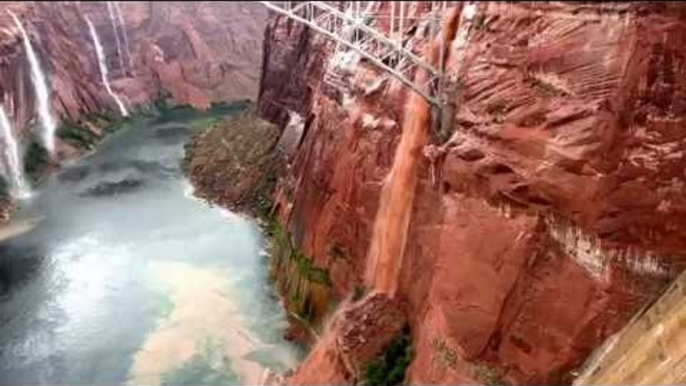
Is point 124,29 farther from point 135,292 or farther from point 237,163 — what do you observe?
point 135,292

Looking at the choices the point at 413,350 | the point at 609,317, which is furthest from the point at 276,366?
the point at 609,317

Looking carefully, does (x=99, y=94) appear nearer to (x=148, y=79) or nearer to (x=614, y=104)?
(x=148, y=79)

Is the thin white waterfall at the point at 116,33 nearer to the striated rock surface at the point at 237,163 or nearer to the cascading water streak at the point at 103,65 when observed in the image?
the cascading water streak at the point at 103,65

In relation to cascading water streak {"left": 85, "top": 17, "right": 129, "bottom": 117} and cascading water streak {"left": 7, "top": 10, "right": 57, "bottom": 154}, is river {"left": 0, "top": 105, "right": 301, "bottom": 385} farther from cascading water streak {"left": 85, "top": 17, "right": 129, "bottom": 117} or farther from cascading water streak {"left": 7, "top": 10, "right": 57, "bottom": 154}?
cascading water streak {"left": 85, "top": 17, "right": 129, "bottom": 117}

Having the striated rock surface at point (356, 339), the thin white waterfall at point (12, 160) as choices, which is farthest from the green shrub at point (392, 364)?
the thin white waterfall at point (12, 160)

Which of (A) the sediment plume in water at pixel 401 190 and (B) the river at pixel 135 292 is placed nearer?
(A) the sediment plume in water at pixel 401 190

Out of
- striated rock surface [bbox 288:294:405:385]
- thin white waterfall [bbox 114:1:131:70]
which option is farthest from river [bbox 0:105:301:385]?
thin white waterfall [bbox 114:1:131:70]

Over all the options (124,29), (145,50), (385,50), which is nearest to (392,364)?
(385,50)
